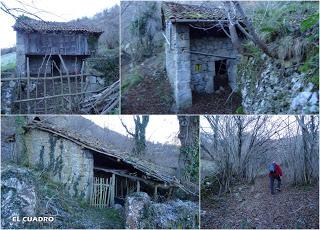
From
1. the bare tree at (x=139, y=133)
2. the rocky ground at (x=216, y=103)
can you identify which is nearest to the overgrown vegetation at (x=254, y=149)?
the rocky ground at (x=216, y=103)

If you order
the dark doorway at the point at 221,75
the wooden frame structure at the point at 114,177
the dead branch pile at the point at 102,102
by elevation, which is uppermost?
the dark doorway at the point at 221,75

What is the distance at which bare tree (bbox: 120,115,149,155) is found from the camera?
7.12 metres

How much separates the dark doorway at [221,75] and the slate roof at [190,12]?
1.19m

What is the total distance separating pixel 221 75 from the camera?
727 centimetres

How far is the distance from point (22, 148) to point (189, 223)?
4.31 metres

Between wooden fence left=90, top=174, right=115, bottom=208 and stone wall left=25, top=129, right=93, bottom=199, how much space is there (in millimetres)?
141

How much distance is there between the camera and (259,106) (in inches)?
225

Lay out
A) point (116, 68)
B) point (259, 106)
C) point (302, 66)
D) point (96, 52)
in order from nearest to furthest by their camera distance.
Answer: point (302, 66), point (259, 106), point (116, 68), point (96, 52)

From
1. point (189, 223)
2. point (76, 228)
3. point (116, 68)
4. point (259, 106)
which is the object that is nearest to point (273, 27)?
point (259, 106)

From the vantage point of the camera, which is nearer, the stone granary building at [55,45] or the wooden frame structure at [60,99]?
the wooden frame structure at [60,99]

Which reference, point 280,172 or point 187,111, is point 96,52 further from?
point 280,172

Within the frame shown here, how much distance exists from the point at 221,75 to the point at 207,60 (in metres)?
0.48

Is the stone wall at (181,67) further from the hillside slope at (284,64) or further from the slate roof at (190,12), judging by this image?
the hillside slope at (284,64)

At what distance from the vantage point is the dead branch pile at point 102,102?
5.91m
